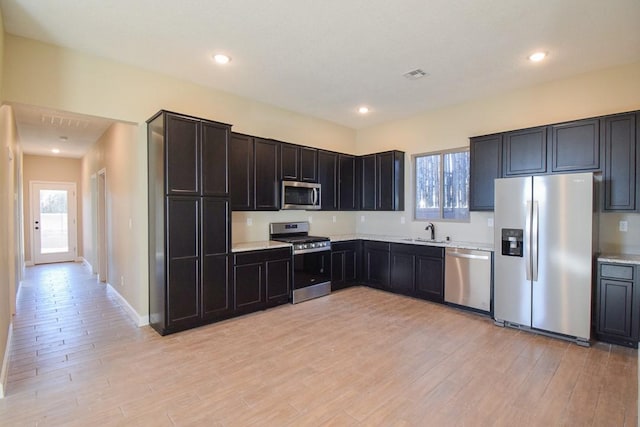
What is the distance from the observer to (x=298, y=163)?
506 cm

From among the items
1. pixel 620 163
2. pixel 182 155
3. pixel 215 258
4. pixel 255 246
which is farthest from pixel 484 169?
pixel 182 155

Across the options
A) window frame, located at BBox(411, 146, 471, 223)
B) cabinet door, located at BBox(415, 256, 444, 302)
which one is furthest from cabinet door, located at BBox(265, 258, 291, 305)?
window frame, located at BBox(411, 146, 471, 223)

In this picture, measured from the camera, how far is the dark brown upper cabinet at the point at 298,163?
4.85 metres

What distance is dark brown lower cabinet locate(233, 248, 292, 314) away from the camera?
3.98 m

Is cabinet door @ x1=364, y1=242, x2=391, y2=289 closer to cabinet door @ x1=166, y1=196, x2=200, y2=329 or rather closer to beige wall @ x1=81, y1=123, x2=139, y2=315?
cabinet door @ x1=166, y1=196, x2=200, y2=329

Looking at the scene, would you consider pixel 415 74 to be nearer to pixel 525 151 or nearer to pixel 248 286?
pixel 525 151

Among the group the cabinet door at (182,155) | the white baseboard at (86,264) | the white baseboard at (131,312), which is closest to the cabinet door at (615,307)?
the cabinet door at (182,155)

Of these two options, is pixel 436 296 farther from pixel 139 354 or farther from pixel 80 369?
pixel 80 369

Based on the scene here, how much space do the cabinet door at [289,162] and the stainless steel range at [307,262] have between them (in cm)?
82

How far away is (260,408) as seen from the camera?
2219 millimetres

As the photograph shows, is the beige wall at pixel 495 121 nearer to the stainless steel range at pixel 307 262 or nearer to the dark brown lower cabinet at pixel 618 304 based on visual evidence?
the dark brown lower cabinet at pixel 618 304

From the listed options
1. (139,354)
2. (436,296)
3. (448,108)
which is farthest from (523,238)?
(139,354)

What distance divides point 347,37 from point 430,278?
338cm

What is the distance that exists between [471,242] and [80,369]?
4877 mm
